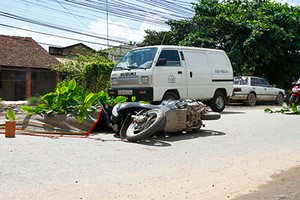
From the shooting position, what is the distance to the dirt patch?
163 inches

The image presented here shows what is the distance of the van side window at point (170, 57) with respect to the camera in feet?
37.6

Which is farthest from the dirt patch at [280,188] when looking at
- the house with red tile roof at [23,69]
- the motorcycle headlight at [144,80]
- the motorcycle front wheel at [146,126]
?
the house with red tile roof at [23,69]

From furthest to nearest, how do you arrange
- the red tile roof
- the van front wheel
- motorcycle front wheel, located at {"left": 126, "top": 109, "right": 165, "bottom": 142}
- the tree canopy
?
the red tile roof < the tree canopy < the van front wheel < motorcycle front wheel, located at {"left": 126, "top": 109, "right": 165, "bottom": 142}

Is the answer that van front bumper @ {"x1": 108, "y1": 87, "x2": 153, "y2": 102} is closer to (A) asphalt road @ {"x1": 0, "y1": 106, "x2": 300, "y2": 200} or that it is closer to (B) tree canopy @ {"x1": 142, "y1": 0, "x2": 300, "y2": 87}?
(A) asphalt road @ {"x1": 0, "y1": 106, "x2": 300, "y2": 200}

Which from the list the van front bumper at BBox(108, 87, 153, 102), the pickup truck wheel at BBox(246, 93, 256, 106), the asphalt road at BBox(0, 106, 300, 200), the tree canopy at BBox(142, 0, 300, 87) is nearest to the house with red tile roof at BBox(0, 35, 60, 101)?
the tree canopy at BBox(142, 0, 300, 87)

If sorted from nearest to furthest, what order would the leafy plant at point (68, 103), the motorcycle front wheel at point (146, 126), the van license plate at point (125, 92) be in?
the motorcycle front wheel at point (146, 126) < the leafy plant at point (68, 103) < the van license plate at point (125, 92)

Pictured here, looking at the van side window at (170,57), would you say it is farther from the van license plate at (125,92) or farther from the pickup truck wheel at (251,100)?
the pickup truck wheel at (251,100)

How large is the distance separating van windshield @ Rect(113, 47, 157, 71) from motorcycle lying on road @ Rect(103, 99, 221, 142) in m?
3.45

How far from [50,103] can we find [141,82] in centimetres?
349

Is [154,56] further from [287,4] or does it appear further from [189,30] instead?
[287,4]

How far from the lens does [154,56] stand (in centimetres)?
1122

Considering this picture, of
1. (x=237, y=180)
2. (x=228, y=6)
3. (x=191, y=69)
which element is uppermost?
(x=228, y=6)

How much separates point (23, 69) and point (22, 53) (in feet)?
5.64

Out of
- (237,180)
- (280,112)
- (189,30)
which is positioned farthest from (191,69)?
(189,30)
